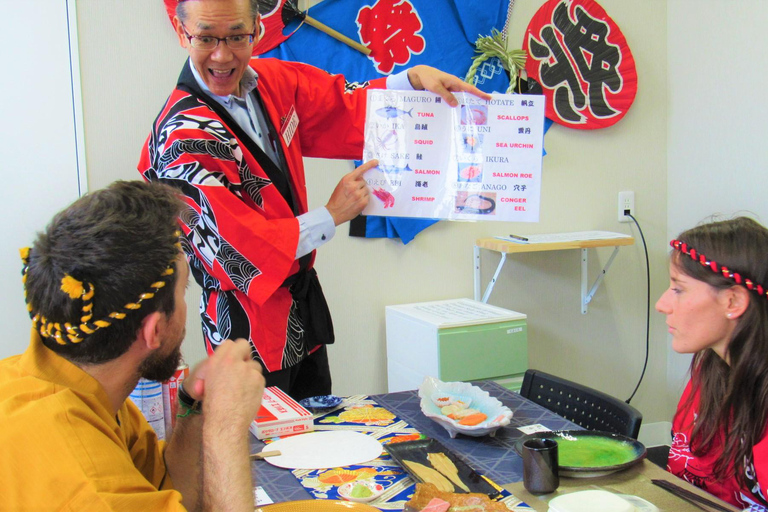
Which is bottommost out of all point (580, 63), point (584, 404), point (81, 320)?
point (584, 404)

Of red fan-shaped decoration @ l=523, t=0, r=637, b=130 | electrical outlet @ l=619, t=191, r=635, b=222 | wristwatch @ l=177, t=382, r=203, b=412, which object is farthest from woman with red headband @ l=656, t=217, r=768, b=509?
electrical outlet @ l=619, t=191, r=635, b=222

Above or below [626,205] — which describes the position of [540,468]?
below

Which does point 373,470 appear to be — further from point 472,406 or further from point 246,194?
point 246,194

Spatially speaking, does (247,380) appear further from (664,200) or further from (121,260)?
(664,200)

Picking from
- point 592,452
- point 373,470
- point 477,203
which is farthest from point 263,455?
point 477,203

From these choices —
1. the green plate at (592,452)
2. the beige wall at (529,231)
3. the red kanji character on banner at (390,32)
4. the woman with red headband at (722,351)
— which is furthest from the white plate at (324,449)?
the red kanji character on banner at (390,32)

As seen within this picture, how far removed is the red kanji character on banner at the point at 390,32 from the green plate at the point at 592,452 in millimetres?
2008

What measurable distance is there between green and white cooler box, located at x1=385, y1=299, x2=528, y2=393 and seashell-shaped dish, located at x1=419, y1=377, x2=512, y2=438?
0.94 meters

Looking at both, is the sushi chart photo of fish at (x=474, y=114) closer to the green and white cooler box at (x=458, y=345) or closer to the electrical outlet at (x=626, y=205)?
the green and white cooler box at (x=458, y=345)

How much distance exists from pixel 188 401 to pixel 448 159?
96 centimetres

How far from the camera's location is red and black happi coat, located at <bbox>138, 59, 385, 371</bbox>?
1.64 m

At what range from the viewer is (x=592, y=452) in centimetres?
133

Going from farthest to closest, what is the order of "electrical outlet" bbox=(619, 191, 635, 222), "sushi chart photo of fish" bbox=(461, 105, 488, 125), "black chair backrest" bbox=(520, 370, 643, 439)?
1. "electrical outlet" bbox=(619, 191, 635, 222)
2. "sushi chart photo of fish" bbox=(461, 105, 488, 125)
3. "black chair backrest" bbox=(520, 370, 643, 439)

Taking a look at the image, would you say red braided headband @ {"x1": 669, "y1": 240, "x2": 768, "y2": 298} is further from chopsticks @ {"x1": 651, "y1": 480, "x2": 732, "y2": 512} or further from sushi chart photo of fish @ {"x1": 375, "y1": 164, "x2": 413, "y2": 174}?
sushi chart photo of fish @ {"x1": 375, "y1": 164, "x2": 413, "y2": 174}
